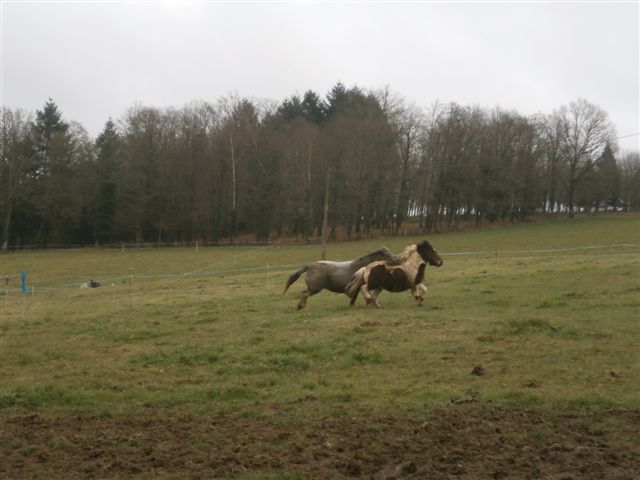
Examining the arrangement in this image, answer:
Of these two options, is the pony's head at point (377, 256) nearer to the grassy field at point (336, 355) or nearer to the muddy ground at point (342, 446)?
the grassy field at point (336, 355)

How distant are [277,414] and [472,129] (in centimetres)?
7705

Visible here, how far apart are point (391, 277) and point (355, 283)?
43.9 inches

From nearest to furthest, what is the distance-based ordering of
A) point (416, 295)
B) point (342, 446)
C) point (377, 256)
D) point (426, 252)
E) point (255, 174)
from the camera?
point (342, 446)
point (416, 295)
point (377, 256)
point (426, 252)
point (255, 174)

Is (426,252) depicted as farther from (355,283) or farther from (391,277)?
(355,283)

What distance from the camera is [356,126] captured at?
74.4 metres

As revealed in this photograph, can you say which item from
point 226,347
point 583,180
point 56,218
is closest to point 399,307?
point 226,347

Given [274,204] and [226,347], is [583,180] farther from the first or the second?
[226,347]

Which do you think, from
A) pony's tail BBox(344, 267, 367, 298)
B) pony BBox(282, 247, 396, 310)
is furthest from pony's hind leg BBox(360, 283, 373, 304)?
pony BBox(282, 247, 396, 310)

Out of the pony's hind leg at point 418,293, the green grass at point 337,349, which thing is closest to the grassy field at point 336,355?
the green grass at point 337,349

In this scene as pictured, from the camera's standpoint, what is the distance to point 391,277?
19078mm

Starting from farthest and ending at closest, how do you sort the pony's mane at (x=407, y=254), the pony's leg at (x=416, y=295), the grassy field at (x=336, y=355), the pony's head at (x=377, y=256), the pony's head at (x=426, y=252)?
the pony's head at (x=426, y=252), the pony's head at (x=377, y=256), the pony's mane at (x=407, y=254), the pony's leg at (x=416, y=295), the grassy field at (x=336, y=355)

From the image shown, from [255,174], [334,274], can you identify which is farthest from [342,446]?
[255,174]

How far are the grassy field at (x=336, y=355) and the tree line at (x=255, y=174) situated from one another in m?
49.8

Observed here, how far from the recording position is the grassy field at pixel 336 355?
31.9 ft
